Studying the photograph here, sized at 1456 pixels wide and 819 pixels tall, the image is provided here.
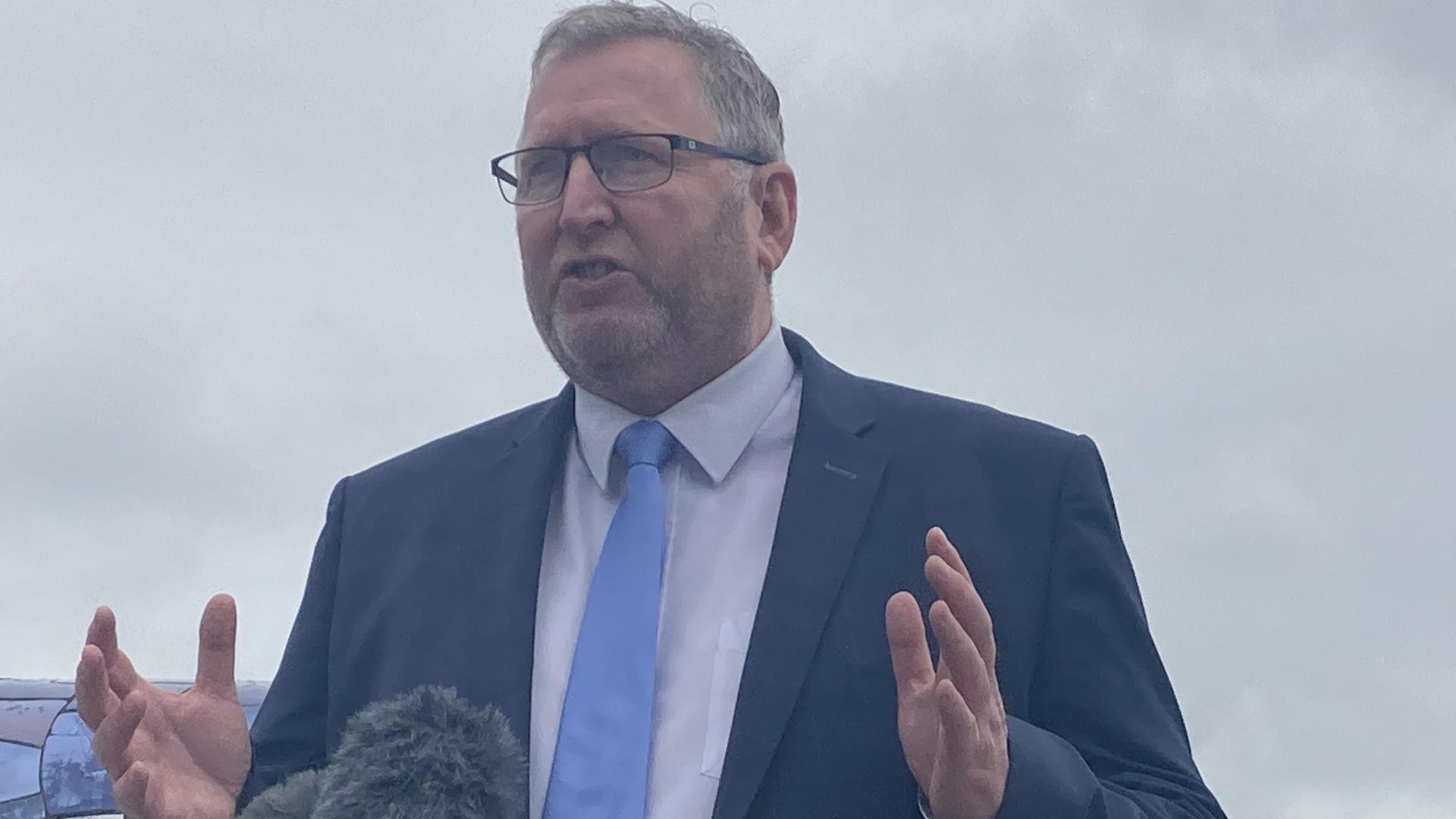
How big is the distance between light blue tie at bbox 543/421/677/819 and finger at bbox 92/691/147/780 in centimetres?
81

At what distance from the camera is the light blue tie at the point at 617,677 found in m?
3.16

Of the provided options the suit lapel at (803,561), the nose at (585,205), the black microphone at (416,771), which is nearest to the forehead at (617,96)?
the nose at (585,205)

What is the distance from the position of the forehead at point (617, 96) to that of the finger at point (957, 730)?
1765mm

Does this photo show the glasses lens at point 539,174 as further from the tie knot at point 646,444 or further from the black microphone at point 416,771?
the black microphone at point 416,771

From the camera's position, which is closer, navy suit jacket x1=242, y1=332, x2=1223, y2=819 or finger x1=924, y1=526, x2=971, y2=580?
finger x1=924, y1=526, x2=971, y2=580

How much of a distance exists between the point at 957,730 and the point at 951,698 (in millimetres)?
76

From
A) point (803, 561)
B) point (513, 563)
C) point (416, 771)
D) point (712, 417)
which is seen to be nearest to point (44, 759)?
point (513, 563)

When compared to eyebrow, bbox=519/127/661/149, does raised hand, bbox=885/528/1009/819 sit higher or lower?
lower

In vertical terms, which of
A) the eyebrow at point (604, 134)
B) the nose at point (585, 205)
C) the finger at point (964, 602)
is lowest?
the finger at point (964, 602)

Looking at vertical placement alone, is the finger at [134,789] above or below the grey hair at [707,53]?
below

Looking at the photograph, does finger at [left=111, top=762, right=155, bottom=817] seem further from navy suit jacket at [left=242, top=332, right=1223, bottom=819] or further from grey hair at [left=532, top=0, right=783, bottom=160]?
grey hair at [left=532, top=0, right=783, bottom=160]

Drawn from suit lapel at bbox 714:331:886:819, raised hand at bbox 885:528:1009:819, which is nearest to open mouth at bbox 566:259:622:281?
suit lapel at bbox 714:331:886:819

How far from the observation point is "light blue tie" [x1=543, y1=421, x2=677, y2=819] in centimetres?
316

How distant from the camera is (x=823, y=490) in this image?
351cm
